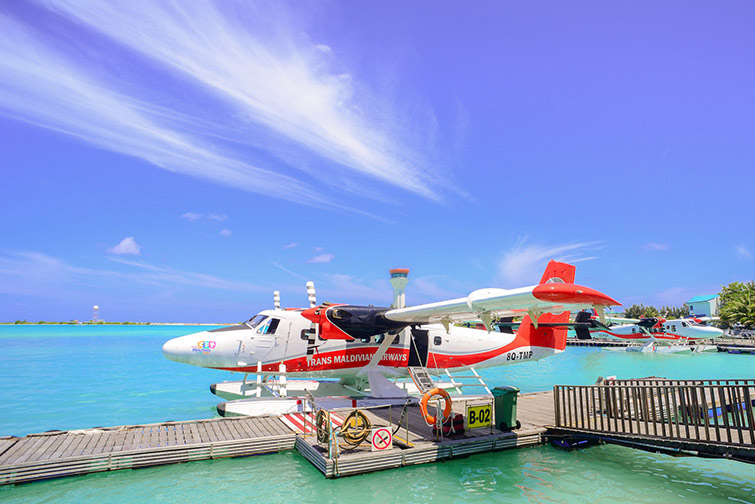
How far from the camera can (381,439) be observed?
8.16 meters

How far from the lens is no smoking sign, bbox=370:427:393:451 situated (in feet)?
26.5

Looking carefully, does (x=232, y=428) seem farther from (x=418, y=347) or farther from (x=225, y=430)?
(x=418, y=347)

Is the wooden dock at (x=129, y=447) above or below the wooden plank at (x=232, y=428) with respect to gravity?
below

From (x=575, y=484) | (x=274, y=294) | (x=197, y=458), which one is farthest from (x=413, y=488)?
(x=274, y=294)

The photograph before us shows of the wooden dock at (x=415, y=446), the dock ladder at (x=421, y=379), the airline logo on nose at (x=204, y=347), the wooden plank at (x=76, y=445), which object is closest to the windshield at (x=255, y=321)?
the airline logo on nose at (x=204, y=347)

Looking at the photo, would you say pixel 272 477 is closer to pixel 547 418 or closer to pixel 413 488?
pixel 413 488

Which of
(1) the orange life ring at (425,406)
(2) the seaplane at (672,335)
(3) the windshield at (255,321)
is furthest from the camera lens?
(2) the seaplane at (672,335)

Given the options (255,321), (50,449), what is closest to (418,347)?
(255,321)

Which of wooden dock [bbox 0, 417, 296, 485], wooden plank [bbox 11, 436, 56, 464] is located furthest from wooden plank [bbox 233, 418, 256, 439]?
wooden plank [bbox 11, 436, 56, 464]

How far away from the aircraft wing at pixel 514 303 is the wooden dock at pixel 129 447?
13.7 ft

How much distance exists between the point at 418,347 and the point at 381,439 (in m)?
6.92

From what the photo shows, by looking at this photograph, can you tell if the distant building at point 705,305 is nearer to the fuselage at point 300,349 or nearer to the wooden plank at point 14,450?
the fuselage at point 300,349

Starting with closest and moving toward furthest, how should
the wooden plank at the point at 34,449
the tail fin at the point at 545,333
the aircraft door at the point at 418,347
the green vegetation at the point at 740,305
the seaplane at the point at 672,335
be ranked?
1. the wooden plank at the point at 34,449
2. the aircraft door at the point at 418,347
3. the tail fin at the point at 545,333
4. the seaplane at the point at 672,335
5. the green vegetation at the point at 740,305

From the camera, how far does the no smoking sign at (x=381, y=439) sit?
26.5 ft
